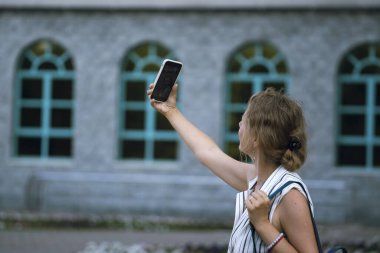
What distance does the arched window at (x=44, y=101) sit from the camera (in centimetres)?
1833

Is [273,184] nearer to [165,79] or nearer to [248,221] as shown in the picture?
[248,221]

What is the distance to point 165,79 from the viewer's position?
389 centimetres

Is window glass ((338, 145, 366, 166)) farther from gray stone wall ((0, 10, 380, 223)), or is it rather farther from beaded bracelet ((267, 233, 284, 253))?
beaded bracelet ((267, 233, 284, 253))

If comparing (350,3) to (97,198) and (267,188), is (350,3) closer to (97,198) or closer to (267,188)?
(97,198)

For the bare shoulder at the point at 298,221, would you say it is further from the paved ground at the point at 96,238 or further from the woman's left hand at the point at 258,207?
the paved ground at the point at 96,238

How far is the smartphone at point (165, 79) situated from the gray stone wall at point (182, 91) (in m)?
13.0

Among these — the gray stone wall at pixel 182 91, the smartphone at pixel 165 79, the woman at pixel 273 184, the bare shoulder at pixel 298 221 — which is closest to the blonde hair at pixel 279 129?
the woman at pixel 273 184

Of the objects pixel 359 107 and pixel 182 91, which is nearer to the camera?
pixel 359 107

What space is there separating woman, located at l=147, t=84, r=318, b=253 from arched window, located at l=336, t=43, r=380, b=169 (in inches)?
548

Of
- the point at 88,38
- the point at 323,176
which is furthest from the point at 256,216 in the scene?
the point at 88,38

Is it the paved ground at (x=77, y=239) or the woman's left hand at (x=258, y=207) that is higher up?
the woman's left hand at (x=258, y=207)

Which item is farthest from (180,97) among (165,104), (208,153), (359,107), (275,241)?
(275,241)

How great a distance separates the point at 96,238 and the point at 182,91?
19.8 feet

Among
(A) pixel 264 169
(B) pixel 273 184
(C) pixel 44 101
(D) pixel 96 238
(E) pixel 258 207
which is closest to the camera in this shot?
(E) pixel 258 207
